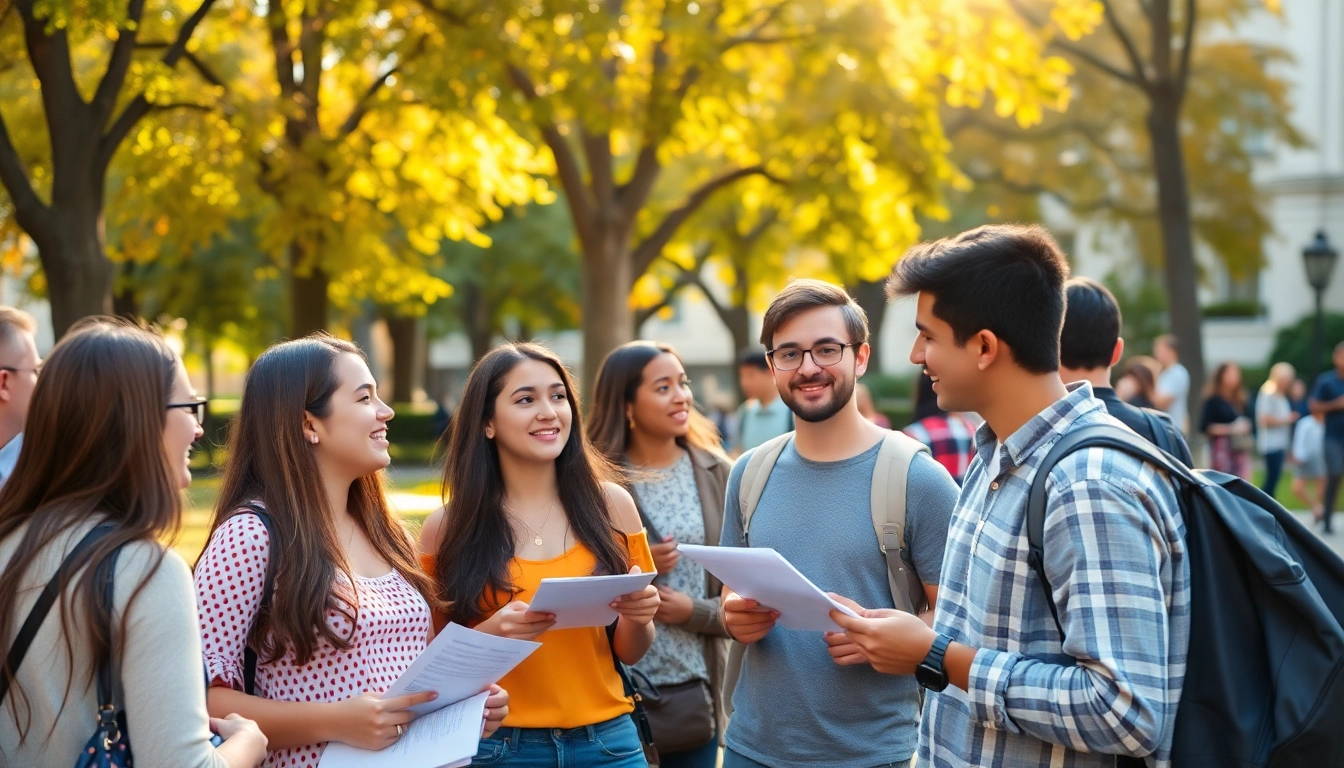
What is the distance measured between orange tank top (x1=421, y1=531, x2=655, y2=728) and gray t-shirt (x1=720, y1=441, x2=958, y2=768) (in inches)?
16.7

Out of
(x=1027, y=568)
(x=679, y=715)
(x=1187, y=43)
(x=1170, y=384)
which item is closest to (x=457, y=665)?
(x=1027, y=568)

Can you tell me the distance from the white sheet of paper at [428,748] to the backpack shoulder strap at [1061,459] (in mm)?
1341

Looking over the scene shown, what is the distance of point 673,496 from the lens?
5117 millimetres

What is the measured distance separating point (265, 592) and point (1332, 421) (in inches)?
606

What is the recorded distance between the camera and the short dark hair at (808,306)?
3.96 metres

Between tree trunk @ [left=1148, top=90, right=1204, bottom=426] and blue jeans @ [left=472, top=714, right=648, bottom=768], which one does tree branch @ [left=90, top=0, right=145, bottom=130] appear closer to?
blue jeans @ [left=472, top=714, right=648, bottom=768]

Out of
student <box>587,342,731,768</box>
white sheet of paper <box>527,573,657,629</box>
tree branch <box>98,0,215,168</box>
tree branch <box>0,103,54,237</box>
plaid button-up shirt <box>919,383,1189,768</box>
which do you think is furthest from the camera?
tree branch <box>98,0,215,168</box>

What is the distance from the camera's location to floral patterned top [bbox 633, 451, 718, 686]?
15.6ft

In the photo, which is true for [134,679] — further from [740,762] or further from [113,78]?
[113,78]

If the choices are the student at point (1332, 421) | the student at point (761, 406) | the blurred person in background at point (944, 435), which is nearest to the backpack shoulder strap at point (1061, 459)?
the blurred person in background at point (944, 435)

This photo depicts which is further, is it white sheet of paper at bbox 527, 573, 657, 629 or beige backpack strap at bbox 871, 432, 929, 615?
beige backpack strap at bbox 871, 432, 929, 615

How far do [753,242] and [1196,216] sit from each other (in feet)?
30.1

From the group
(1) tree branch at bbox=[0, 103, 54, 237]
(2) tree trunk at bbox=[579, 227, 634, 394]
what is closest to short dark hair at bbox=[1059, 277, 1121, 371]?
(1) tree branch at bbox=[0, 103, 54, 237]

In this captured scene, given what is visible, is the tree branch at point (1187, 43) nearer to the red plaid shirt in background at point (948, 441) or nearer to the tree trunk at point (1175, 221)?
the tree trunk at point (1175, 221)
